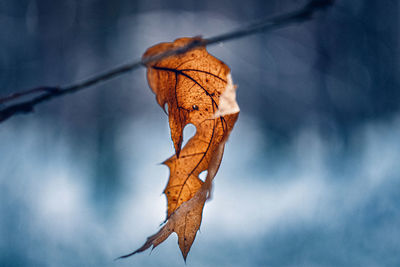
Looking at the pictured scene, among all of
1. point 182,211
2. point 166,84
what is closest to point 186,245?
point 182,211

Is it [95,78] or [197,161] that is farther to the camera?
→ [197,161]

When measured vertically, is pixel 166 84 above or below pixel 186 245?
above

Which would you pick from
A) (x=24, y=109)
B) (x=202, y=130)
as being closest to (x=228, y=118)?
(x=202, y=130)

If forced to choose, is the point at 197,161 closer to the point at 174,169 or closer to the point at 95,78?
the point at 174,169

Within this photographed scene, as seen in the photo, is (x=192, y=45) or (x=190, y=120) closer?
(x=192, y=45)

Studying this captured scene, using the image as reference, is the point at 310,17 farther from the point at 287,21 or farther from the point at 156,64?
the point at 156,64

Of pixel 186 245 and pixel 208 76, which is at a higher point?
pixel 208 76
